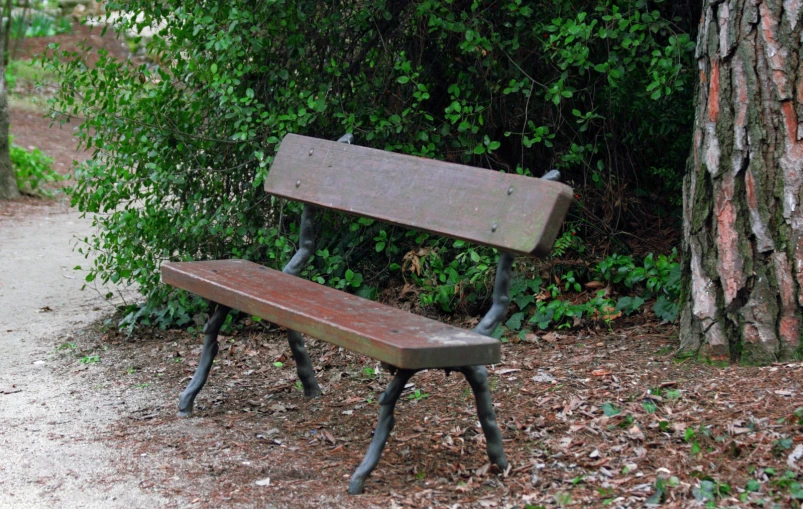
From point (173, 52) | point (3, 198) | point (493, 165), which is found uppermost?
point (173, 52)

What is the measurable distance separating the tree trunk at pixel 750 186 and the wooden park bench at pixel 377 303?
1040 mm

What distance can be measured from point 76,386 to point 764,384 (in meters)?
3.34

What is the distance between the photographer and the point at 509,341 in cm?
495

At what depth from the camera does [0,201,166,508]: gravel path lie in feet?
11.2

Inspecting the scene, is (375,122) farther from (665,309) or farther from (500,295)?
(500,295)

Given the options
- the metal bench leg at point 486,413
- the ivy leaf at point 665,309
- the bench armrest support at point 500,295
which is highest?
the bench armrest support at point 500,295

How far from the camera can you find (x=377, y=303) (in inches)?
146

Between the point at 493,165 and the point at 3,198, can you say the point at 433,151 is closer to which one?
the point at 493,165

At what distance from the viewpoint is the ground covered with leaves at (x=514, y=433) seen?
317cm

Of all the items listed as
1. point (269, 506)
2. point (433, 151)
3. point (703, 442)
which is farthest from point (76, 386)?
point (703, 442)

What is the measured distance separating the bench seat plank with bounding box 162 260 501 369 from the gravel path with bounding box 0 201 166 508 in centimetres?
78

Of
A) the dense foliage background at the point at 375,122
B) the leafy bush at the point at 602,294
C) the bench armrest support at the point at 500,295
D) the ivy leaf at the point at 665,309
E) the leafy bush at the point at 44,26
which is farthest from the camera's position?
the leafy bush at the point at 44,26

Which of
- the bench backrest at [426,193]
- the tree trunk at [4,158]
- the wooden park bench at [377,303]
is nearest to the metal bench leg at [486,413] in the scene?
the wooden park bench at [377,303]

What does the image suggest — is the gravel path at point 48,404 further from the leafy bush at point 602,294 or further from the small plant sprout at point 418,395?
the leafy bush at point 602,294
